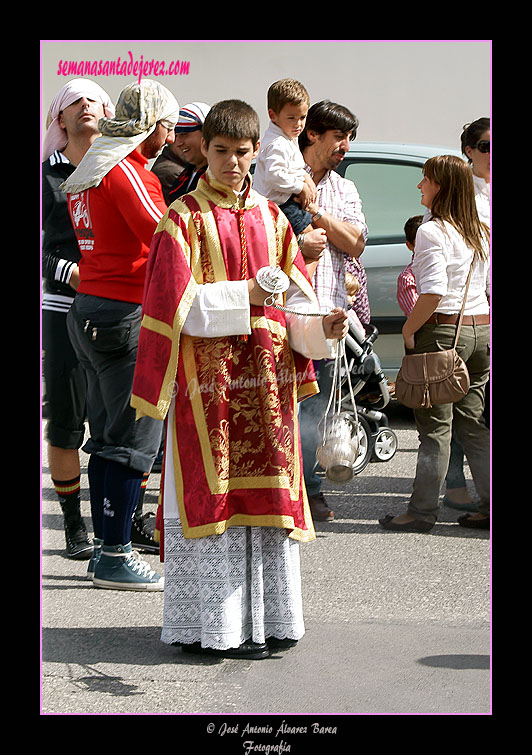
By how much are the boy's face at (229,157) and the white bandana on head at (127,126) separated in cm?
68

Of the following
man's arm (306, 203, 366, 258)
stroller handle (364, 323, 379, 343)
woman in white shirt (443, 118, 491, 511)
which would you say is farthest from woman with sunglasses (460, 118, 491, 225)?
stroller handle (364, 323, 379, 343)

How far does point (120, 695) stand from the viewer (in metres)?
3.73

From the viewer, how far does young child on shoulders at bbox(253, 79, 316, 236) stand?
511 centimetres

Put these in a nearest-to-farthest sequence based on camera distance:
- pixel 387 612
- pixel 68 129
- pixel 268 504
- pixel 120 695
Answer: pixel 120 695 < pixel 268 504 < pixel 387 612 < pixel 68 129

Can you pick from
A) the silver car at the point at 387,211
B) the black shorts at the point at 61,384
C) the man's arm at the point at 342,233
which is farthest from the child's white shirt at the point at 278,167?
the silver car at the point at 387,211

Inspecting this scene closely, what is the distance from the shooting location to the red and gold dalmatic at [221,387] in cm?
393

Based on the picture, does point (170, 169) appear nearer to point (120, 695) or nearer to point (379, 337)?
point (379, 337)

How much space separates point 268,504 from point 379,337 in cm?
367

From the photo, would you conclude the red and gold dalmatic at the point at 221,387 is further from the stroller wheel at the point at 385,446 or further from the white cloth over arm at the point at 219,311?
the stroller wheel at the point at 385,446

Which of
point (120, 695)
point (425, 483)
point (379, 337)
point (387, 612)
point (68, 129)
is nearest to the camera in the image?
point (120, 695)

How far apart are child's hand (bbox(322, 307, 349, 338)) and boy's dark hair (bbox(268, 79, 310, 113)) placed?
4.89ft

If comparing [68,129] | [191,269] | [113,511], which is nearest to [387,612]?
[113,511]

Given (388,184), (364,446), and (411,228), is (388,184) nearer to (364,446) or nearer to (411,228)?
(411,228)

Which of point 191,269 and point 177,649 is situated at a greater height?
point 191,269
